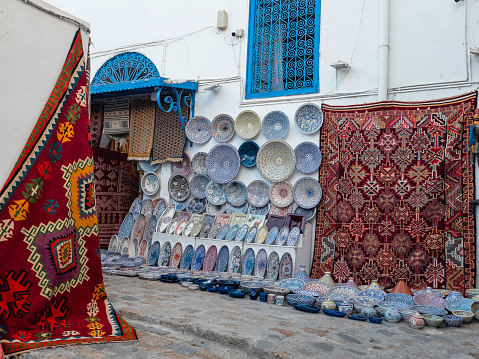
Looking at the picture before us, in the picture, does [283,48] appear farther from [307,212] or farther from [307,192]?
[307,212]

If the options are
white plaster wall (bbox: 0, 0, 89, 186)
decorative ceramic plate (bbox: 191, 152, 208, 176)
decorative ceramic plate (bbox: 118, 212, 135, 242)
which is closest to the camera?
white plaster wall (bbox: 0, 0, 89, 186)

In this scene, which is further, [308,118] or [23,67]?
[308,118]

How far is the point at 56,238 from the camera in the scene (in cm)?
315

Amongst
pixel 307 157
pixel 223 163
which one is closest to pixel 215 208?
pixel 223 163

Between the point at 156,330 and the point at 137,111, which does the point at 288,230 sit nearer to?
the point at 156,330

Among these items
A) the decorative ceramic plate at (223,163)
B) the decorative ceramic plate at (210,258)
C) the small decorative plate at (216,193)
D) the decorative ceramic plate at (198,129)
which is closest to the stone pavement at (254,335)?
the decorative ceramic plate at (210,258)

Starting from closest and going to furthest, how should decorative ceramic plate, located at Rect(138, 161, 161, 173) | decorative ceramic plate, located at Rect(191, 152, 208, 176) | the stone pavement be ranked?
the stone pavement → decorative ceramic plate, located at Rect(191, 152, 208, 176) → decorative ceramic plate, located at Rect(138, 161, 161, 173)

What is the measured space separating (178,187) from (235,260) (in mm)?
1630

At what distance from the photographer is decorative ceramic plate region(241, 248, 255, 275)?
5059 millimetres

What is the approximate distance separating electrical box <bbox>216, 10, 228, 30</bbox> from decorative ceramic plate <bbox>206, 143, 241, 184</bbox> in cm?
167

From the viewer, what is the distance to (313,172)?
5.20 metres

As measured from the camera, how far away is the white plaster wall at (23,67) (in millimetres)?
3088

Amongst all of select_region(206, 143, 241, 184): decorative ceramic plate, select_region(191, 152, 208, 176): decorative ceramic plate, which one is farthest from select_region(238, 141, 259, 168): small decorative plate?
select_region(191, 152, 208, 176): decorative ceramic plate

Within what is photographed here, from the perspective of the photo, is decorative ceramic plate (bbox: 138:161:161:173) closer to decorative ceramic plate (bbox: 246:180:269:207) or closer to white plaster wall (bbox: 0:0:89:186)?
decorative ceramic plate (bbox: 246:180:269:207)
